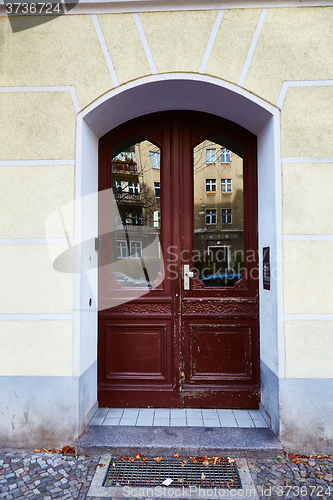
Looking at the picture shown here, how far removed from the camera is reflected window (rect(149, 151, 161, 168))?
384 centimetres

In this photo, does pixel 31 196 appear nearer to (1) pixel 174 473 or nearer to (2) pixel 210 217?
(2) pixel 210 217

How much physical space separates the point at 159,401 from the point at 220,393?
2.19ft

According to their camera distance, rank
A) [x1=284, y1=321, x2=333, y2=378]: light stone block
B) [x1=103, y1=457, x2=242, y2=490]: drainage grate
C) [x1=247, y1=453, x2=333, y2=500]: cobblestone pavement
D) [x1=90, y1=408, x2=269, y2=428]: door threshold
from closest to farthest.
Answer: [x1=247, y1=453, x2=333, y2=500]: cobblestone pavement < [x1=103, y1=457, x2=242, y2=490]: drainage grate < [x1=284, y1=321, x2=333, y2=378]: light stone block < [x1=90, y1=408, x2=269, y2=428]: door threshold

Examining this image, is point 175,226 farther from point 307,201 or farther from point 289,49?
point 289,49

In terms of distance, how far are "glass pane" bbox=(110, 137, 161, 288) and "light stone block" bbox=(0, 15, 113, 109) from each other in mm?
788

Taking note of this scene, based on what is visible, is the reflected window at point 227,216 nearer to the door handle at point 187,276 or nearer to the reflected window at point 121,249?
the door handle at point 187,276

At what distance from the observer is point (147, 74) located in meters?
Answer: 3.19

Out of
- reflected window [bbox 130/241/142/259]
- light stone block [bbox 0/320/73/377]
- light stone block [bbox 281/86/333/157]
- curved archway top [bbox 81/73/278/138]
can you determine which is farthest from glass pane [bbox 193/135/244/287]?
light stone block [bbox 0/320/73/377]

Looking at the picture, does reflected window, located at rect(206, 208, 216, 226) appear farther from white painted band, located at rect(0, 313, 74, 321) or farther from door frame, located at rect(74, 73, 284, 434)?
white painted band, located at rect(0, 313, 74, 321)

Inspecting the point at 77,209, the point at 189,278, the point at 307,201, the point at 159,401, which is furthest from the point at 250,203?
the point at 159,401

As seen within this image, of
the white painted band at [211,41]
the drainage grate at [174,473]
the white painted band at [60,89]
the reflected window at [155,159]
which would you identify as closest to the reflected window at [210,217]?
the reflected window at [155,159]

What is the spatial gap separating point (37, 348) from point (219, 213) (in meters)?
2.33

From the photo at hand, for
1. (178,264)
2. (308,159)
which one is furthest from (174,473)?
(308,159)

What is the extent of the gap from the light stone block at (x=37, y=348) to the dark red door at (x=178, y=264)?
62cm
